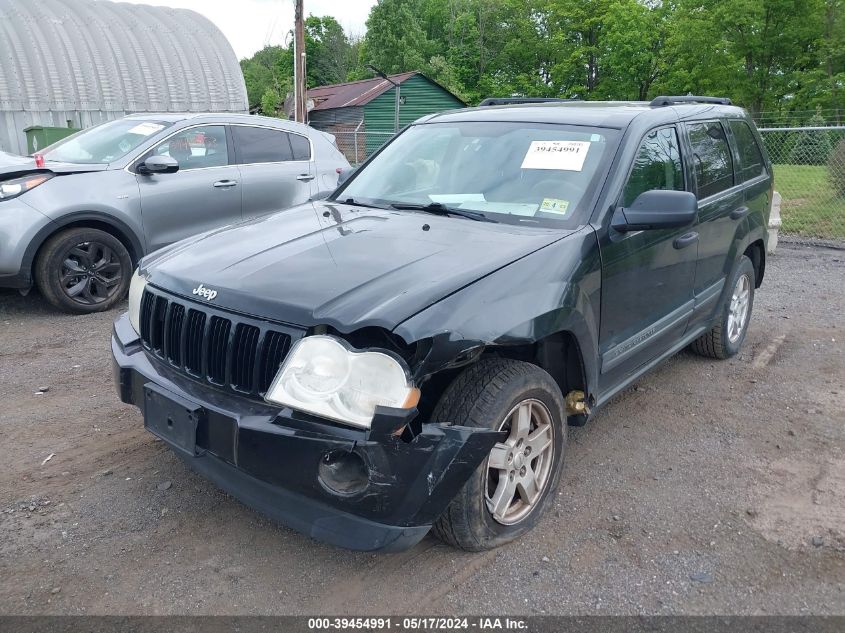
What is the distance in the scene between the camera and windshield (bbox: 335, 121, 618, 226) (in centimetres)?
339

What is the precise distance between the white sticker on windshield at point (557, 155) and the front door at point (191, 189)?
417 centimetres

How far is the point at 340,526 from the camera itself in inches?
94.9

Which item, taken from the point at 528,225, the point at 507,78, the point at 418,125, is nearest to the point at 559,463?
the point at 528,225

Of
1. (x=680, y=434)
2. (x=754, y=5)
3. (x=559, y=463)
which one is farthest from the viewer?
(x=754, y=5)

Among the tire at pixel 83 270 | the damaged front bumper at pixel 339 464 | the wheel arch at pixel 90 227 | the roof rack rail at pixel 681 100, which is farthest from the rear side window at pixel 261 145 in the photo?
the damaged front bumper at pixel 339 464

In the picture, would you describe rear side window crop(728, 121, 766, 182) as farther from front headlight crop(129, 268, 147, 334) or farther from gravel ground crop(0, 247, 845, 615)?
front headlight crop(129, 268, 147, 334)

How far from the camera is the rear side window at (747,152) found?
192 inches

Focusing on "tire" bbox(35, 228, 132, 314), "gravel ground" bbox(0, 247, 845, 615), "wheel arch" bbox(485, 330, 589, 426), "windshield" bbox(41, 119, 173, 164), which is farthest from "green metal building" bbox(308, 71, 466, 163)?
"wheel arch" bbox(485, 330, 589, 426)

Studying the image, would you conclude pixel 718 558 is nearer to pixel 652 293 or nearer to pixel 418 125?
pixel 652 293

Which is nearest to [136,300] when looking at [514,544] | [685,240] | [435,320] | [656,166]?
[435,320]

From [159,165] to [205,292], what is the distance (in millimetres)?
4007

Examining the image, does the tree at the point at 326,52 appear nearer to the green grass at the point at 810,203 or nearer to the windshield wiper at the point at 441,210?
the green grass at the point at 810,203

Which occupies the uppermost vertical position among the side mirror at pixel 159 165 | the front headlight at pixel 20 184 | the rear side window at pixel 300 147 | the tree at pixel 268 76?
the tree at pixel 268 76

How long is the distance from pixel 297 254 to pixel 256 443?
913 mm
